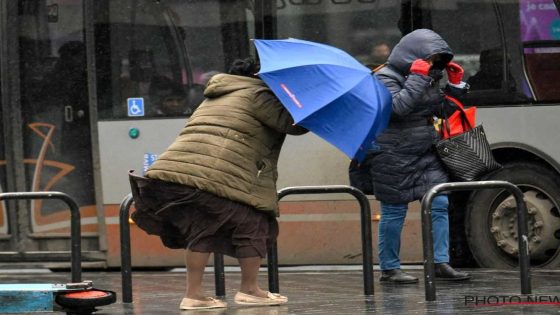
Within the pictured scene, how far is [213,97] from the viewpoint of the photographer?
848cm

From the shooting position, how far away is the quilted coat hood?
383 inches

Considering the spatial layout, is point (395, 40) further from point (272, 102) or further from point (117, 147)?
point (272, 102)

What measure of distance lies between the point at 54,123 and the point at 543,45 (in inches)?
167

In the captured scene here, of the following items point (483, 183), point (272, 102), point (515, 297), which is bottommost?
point (515, 297)

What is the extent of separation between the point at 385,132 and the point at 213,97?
186 centimetres

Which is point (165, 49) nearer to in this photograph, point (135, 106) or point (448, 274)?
point (135, 106)

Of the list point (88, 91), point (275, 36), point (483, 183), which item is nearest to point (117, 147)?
point (88, 91)

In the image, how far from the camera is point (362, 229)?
9.48m

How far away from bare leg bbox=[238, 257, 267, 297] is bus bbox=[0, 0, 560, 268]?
3251 mm

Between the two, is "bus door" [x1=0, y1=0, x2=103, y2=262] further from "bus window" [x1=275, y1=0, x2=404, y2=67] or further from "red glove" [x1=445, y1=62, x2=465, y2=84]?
"red glove" [x1=445, y1=62, x2=465, y2=84]

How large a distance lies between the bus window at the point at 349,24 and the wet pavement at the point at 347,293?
1.85 metres

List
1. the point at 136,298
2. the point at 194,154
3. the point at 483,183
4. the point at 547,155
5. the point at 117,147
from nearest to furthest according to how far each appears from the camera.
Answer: the point at 194,154 → the point at 483,183 → the point at 136,298 → the point at 547,155 → the point at 117,147

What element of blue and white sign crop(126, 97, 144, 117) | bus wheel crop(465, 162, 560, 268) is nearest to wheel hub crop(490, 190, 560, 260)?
bus wheel crop(465, 162, 560, 268)

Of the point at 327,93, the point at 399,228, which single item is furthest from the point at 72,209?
the point at 399,228
